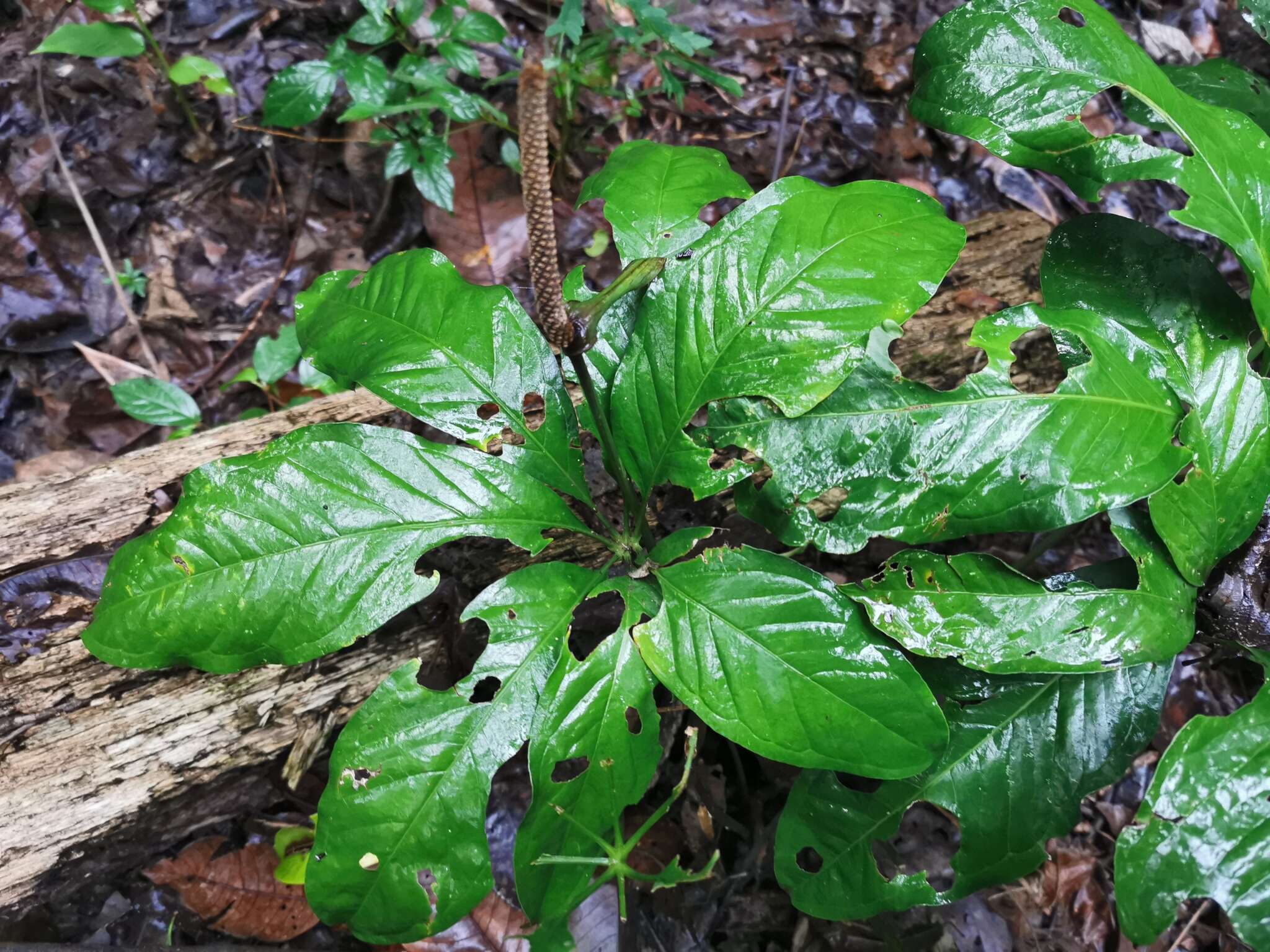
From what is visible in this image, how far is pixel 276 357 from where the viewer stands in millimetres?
2512

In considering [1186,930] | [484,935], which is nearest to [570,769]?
[484,935]

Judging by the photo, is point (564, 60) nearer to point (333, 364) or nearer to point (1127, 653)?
point (333, 364)

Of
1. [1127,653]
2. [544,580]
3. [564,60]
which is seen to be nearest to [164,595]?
[544,580]

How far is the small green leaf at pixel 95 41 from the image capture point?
8.62ft

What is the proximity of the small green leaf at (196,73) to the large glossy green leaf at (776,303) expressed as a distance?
2414mm

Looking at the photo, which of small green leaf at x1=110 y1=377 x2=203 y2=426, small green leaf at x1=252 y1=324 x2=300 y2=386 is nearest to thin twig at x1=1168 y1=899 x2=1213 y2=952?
small green leaf at x1=252 y1=324 x2=300 y2=386

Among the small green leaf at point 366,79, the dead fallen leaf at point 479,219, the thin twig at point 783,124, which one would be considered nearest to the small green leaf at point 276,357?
the dead fallen leaf at point 479,219

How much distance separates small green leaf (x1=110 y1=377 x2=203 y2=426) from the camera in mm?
2354

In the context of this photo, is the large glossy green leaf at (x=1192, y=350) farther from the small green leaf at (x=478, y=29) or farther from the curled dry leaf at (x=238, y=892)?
the curled dry leaf at (x=238, y=892)

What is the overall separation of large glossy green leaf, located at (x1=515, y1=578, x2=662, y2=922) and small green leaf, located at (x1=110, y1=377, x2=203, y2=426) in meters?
1.69

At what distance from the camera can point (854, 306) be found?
1463 mm

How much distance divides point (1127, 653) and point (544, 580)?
116cm

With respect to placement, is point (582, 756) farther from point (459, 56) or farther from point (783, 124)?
point (783, 124)

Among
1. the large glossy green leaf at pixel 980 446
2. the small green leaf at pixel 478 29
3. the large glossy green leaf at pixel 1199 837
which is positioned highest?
the small green leaf at pixel 478 29
